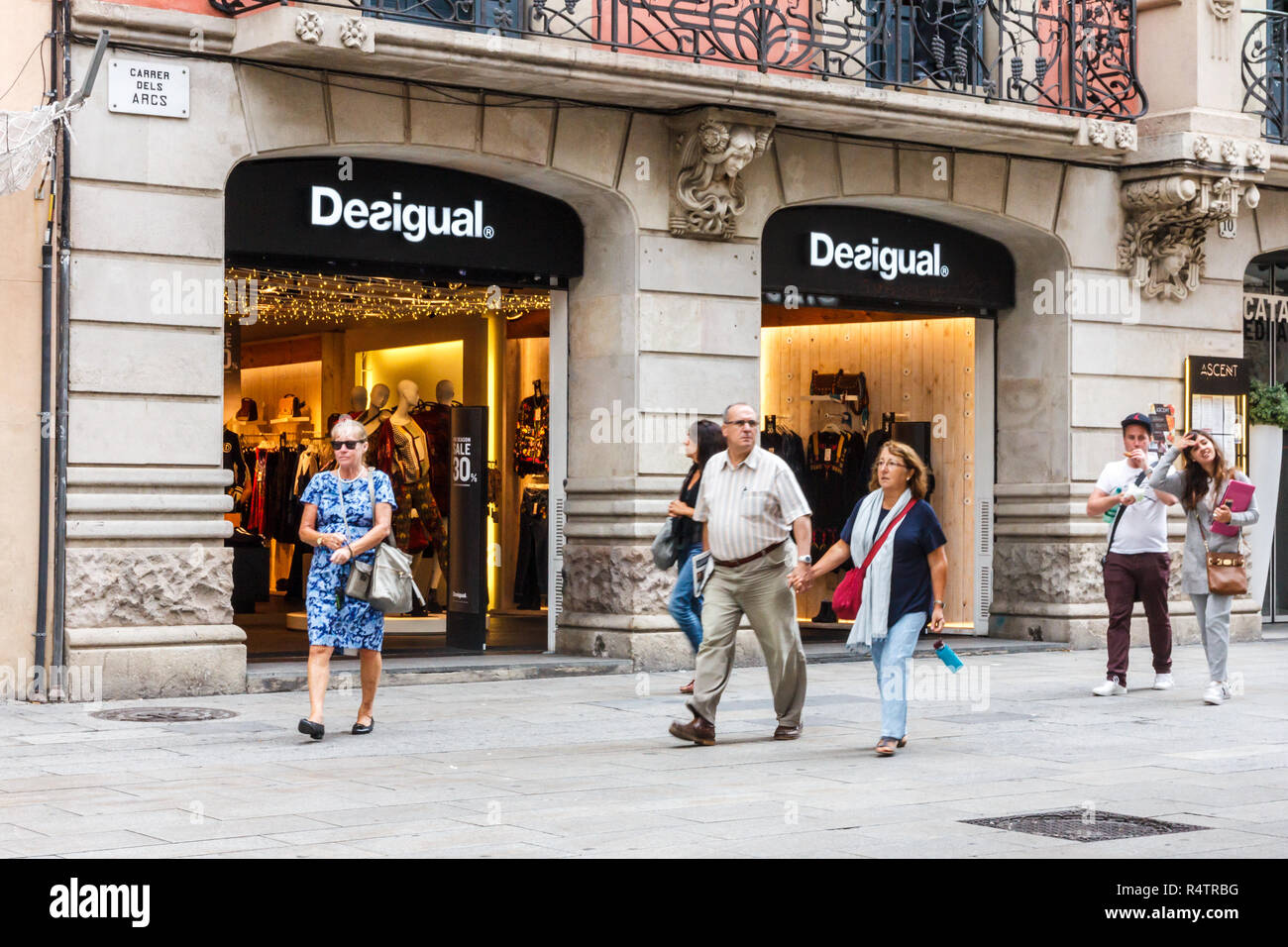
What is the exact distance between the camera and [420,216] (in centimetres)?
1427

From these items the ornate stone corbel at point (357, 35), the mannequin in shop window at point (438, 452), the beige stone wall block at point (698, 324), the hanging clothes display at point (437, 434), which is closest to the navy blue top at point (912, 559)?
the beige stone wall block at point (698, 324)

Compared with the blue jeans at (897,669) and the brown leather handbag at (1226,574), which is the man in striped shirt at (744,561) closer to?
the blue jeans at (897,669)

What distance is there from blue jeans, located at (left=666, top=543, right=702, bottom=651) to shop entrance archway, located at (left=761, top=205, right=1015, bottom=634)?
439 cm

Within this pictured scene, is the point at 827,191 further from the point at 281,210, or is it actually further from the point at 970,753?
the point at 970,753

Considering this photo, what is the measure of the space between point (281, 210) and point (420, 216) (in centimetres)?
114

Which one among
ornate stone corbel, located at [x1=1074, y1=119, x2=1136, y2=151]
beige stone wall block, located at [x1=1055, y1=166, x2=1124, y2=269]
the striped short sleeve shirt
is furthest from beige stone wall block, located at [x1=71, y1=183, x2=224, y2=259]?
beige stone wall block, located at [x1=1055, y1=166, x2=1124, y2=269]

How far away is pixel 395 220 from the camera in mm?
14125

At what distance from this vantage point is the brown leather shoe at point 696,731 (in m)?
10.3

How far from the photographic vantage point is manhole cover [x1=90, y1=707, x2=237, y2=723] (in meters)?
11.4

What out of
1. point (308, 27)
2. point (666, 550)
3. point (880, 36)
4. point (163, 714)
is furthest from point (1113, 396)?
point (163, 714)

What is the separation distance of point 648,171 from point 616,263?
30.9 inches

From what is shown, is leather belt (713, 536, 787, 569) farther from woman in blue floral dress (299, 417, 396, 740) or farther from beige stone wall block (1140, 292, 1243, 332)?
beige stone wall block (1140, 292, 1243, 332)

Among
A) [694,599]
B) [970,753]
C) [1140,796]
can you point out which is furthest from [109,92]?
[1140,796]

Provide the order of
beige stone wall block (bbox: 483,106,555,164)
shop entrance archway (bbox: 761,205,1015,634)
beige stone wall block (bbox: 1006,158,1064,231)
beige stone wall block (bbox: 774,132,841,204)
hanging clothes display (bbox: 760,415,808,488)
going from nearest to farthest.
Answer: beige stone wall block (bbox: 483,106,555,164) → beige stone wall block (bbox: 774,132,841,204) → shop entrance archway (bbox: 761,205,1015,634) → beige stone wall block (bbox: 1006,158,1064,231) → hanging clothes display (bbox: 760,415,808,488)
